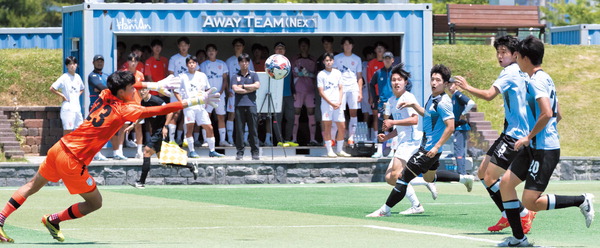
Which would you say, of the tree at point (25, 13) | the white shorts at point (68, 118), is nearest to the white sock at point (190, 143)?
the white shorts at point (68, 118)

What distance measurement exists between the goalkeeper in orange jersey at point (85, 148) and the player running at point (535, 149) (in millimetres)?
3181

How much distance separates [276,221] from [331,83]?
9929 mm

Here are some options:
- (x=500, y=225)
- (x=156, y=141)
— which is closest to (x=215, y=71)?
(x=156, y=141)

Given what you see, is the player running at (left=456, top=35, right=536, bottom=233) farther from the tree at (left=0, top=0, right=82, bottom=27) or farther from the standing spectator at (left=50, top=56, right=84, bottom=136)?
the tree at (left=0, top=0, right=82, bottom=27)

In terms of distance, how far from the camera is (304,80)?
84.2 feet

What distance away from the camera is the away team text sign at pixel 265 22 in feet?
81.7

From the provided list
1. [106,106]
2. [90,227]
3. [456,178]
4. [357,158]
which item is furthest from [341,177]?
[106,106]

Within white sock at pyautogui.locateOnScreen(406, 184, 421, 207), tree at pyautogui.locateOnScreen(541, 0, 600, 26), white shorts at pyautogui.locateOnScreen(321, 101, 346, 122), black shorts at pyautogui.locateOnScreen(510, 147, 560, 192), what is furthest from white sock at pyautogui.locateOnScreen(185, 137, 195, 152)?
tree at pyautogui.locateOnScreen(541, 0, 600, 26)

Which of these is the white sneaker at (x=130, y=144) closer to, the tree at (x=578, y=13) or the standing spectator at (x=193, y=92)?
the standing spectator at (x=193, y=92)

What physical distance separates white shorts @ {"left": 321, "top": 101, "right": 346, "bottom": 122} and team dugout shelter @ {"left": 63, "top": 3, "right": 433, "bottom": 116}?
1.74 meters

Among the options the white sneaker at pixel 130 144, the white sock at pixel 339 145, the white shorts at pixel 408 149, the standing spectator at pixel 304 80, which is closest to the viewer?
the white shorts at pixel 408 149

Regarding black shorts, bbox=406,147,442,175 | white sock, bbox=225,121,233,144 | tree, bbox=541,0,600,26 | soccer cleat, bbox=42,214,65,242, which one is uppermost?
tree, bbox=541,0,600,26

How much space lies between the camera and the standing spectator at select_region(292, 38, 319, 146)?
2556 centimetres

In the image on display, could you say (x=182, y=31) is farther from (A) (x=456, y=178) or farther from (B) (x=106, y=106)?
(B) (x=106, y=106)
